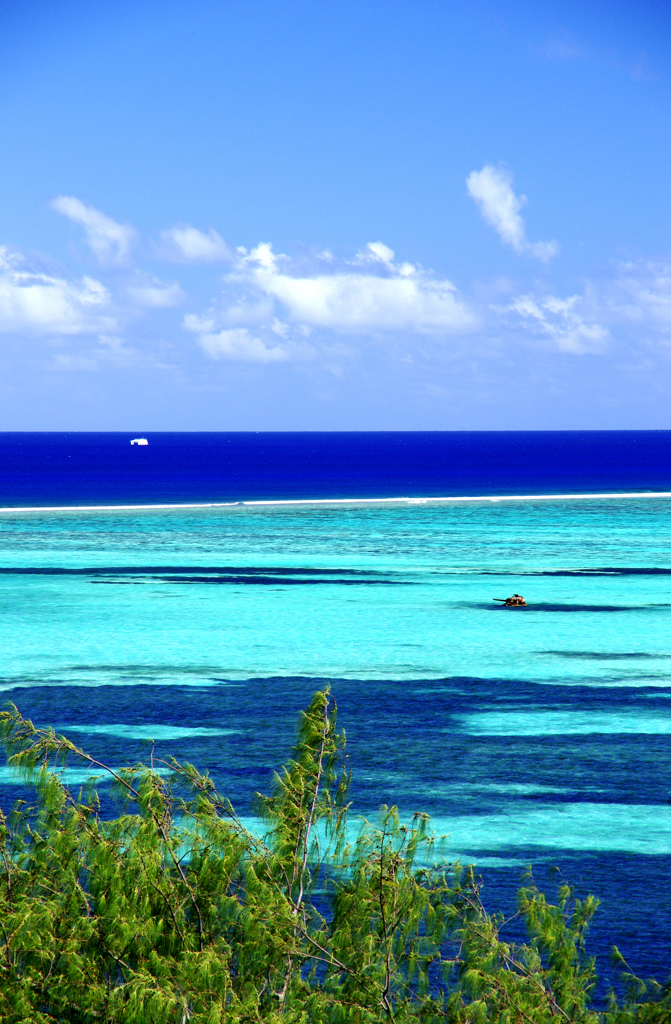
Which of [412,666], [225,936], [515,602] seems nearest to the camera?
[225,936]

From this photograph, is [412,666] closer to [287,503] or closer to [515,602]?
[515,602]

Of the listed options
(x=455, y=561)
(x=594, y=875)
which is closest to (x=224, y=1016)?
(x=594, y=875)

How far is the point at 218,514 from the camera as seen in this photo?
2144 inches

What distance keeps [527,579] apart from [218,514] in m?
25.2

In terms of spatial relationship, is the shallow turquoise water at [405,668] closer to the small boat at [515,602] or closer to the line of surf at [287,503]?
the small boat at [515,602]

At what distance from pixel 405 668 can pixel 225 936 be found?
14141mm

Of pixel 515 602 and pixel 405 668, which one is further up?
pixel 515 602

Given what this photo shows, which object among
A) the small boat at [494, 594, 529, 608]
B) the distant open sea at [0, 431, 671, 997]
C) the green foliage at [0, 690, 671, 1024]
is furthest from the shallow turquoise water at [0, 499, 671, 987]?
the green foliage at [0, 690, 671, 1024]

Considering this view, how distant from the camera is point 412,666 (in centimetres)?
2039

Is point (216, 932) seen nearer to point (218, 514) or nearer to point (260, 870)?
point (260, 870)

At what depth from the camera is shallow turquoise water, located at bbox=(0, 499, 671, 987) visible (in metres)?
12.7

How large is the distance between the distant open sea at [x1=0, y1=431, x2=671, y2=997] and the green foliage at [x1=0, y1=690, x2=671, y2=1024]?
350cm

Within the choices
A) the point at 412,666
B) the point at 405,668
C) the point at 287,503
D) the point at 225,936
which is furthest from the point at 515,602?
the point at 287,503

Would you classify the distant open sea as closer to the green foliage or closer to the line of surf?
the green foliage
